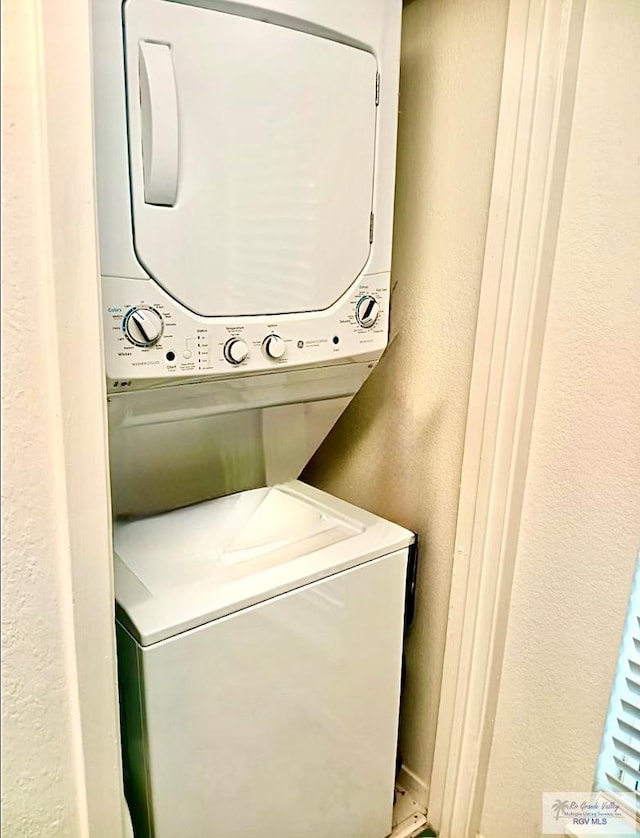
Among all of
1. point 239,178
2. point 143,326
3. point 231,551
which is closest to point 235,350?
point 143,326

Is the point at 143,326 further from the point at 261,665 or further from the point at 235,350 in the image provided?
the point at 261,665

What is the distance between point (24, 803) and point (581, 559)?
976mm

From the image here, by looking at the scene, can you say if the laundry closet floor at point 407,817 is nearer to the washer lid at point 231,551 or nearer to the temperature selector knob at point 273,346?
the washer lid at point 231,551

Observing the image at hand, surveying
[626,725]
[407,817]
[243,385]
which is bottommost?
[407,817]

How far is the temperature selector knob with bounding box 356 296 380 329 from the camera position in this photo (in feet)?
4.03

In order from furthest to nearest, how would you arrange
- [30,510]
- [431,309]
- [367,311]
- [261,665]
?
[431,309]
[367,311]
[261,665]
[30,510]

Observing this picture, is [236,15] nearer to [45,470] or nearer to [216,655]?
[45,470]

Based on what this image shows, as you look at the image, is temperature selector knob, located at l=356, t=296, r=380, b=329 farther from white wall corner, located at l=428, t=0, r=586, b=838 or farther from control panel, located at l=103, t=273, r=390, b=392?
white wall corner, located at l=428, t=0, r=586, b=838

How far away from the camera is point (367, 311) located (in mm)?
1242

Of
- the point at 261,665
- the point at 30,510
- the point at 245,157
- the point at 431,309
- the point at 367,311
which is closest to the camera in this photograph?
the point at 30,510

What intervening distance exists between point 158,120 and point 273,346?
385 millimetres

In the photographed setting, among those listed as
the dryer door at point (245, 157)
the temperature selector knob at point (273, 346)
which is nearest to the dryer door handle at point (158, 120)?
the dryer door at point (245, 157)

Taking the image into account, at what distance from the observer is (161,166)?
3.02ft

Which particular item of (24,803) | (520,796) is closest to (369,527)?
(520,796)
